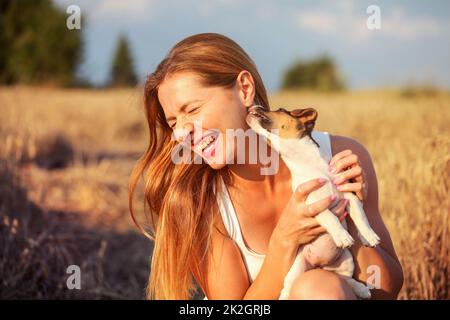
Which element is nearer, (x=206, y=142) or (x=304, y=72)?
(x=206, y=142)

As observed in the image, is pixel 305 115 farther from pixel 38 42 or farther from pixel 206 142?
pixel 38 42

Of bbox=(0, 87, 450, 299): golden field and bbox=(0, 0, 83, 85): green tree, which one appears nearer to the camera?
bbox=(0, 87, 450, 299): golden field

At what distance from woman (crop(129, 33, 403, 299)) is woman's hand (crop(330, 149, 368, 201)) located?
0.04ft

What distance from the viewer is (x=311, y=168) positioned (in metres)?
1.80

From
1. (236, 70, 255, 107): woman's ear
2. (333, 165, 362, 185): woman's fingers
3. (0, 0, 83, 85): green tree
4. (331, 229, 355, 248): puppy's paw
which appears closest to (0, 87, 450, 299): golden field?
(236, 70, 255, 107): woman's ear

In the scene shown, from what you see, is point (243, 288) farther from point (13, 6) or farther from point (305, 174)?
point (13, 6)

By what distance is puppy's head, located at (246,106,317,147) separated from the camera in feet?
5.74

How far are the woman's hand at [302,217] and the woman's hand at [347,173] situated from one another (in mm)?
46

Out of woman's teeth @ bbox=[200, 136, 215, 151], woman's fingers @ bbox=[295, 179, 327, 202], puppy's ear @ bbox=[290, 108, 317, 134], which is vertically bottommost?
woman's fingers @ bbox=[295, 179, 327, 202]

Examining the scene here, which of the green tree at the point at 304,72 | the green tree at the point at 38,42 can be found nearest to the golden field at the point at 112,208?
the green tree at the point at 38,42

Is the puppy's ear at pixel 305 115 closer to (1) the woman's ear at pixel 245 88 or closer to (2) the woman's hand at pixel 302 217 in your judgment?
(2) the woman's hand at pixel 302 217

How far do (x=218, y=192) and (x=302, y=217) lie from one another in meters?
0.50

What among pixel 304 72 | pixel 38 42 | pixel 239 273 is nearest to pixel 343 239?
pixel 239 273

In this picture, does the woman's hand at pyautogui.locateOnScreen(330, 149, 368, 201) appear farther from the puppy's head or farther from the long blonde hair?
the long blonde hair
